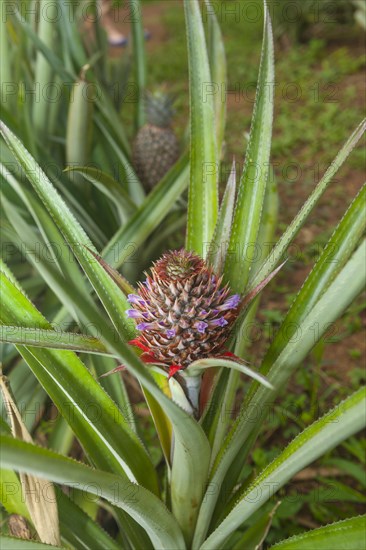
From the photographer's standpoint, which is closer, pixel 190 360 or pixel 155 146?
pixel 190 360

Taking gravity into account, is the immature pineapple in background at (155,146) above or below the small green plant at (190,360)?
above

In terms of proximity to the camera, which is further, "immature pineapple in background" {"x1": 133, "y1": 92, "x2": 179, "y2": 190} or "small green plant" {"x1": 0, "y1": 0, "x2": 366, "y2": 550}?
"immature pineapple in background" {"x1": 133, "y1": 92, "x2": 179, "y2": 190}

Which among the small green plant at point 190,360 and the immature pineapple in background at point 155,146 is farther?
the immature pineapple in background at point 155,146

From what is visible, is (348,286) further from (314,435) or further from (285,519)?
(285,519)

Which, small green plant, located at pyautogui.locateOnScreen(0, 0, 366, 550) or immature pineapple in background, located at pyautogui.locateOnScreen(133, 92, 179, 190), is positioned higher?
immature pineapple in background, located at pyautogui.locateOnScreen(133, 92, 179, 190)
